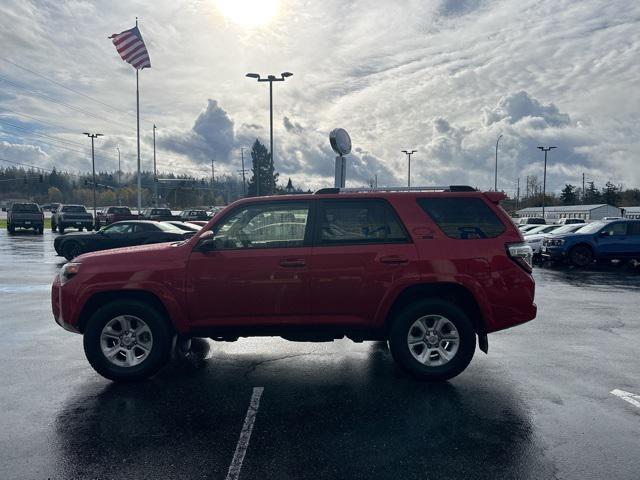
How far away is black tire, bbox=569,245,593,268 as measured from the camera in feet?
51.4

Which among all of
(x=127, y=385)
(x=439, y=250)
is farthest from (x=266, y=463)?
(x=439, y=250)

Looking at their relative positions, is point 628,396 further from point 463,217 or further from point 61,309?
point 61,309

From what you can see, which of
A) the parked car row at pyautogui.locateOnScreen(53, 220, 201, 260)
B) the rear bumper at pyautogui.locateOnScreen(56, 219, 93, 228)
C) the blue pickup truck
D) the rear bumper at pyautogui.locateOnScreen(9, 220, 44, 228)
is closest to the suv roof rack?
the parked car row at pyautogui.locateOnScreen(53, 220, 201, 260)

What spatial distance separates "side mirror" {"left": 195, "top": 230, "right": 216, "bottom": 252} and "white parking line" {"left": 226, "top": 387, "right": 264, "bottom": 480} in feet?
4.89

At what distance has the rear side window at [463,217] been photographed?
16.0 feet

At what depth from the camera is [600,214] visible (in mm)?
73562

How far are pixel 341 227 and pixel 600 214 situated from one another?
8132cm

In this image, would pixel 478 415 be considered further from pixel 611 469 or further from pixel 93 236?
pixel 93 236

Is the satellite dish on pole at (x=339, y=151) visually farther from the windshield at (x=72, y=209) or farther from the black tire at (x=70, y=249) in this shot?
the windshield at (x=72, y=209)

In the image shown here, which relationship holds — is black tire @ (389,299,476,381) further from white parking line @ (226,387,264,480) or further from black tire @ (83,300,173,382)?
black tire @ (83,300,173,382)

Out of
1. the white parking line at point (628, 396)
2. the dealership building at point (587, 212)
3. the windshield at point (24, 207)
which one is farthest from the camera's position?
the dealership building at point (587, 212)

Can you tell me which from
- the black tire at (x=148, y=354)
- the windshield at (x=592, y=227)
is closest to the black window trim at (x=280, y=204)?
the black tire at (x=148, y=354)

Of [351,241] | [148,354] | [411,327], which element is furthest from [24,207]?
[411,327]

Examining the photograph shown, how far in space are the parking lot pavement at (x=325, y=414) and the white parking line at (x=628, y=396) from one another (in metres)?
0.05
